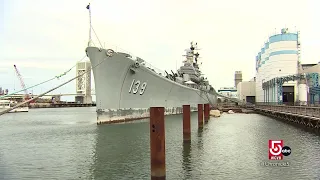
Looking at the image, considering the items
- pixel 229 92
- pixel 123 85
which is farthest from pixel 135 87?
pixel 229 92

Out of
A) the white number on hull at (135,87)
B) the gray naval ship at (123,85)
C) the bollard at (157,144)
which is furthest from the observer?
the white number on hull at (135,87)

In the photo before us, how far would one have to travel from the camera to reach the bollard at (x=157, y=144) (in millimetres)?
9625

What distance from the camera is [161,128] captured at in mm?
9734

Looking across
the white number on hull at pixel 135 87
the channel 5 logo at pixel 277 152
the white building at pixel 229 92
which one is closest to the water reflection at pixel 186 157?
the channel 5 logo at pixel 277 152

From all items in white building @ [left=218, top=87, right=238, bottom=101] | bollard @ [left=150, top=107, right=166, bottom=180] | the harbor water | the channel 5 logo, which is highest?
white building @ [left=218, top=87, right=238, bottom=101]

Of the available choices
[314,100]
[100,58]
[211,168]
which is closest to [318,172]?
[211,168]

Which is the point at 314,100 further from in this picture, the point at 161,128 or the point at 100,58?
the point at 161,128

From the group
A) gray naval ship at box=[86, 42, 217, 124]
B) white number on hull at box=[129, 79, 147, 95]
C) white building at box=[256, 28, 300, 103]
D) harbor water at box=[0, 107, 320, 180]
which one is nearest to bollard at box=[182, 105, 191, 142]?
harbor water at box=[0, 107, 320, 180]

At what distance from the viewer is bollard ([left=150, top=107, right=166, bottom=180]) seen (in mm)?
9625

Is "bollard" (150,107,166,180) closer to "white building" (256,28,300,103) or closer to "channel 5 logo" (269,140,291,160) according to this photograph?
"channel 5 logo" (269,140,291,160)

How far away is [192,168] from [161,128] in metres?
3.60

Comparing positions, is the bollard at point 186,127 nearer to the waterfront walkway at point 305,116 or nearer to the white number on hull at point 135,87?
the waterfront walkway at point 305,116

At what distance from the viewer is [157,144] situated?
962 centimetres

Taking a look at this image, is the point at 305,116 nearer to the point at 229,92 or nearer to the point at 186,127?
the point at 186,127
